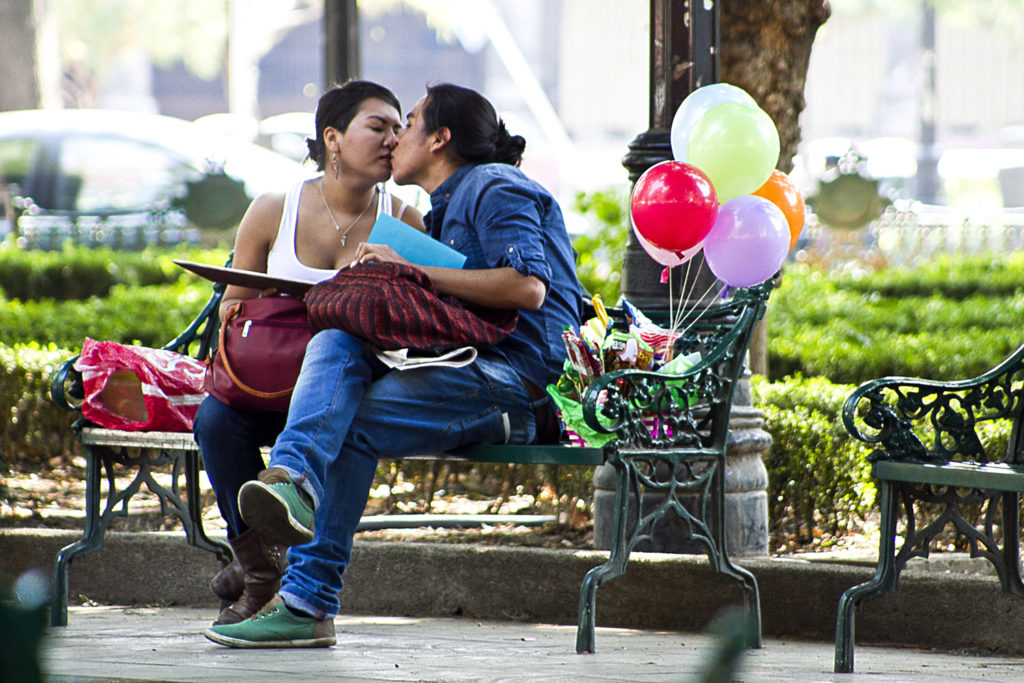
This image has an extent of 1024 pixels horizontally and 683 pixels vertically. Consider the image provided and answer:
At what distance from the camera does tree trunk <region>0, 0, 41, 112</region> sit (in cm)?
1767

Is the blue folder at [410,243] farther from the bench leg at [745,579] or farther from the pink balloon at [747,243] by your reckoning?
the bench leg at [745,579]

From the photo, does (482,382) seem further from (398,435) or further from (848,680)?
(848,680)

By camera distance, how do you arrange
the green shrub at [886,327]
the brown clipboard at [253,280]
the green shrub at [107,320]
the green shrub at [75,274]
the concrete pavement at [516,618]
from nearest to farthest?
the concrete pavement at [516,618] → the brown clipboard at [253,280] → the green shrub at [886,327] → the green shrub at [107,320] → the green shrub at [75,274]

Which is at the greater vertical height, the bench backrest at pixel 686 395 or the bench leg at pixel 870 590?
the bench backrest at pixel 686 395

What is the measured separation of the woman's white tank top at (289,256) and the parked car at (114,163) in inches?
350

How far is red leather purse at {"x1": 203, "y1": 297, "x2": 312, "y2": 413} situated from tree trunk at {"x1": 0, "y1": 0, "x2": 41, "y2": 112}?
15425 mm

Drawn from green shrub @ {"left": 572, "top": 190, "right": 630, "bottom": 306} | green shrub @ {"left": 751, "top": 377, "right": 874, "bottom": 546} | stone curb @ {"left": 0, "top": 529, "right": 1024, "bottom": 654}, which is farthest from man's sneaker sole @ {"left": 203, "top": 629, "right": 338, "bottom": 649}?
green shrub @ {"left": 572, "top": 190, "right": 630, "bottom": 306}

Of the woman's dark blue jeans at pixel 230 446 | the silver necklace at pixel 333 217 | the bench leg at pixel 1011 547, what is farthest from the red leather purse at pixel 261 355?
the bench leg at pixel 1011 547

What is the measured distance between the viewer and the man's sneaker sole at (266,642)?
3168 mm

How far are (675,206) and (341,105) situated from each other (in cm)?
94

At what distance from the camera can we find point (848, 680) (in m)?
3.04

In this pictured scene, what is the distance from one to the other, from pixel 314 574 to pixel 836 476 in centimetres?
204

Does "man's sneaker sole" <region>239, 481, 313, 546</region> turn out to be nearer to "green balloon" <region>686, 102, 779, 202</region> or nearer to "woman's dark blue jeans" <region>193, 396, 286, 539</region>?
"woman's dark blue jeans" <region>193, 396, 286, 539</region>

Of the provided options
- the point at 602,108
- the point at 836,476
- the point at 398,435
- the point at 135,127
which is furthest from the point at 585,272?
the point at 602,108
